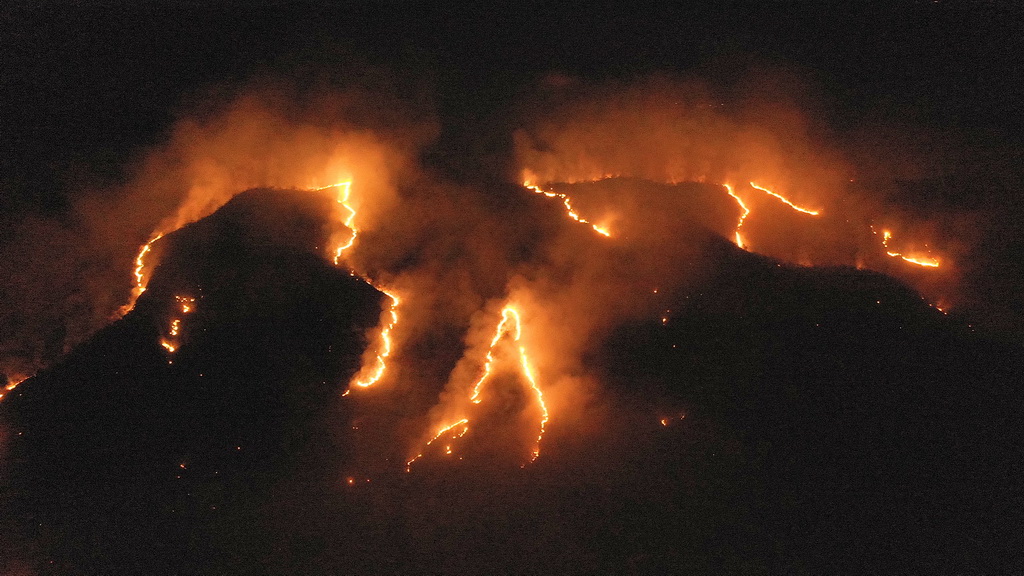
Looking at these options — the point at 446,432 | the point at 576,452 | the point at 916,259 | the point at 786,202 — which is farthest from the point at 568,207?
the point at 916,259

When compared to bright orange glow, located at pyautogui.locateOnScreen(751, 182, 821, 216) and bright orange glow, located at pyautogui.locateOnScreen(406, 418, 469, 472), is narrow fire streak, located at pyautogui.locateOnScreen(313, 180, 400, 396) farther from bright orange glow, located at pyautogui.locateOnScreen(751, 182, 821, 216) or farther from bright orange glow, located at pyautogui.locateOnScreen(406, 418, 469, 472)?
bright orange glow, located at pyautogui.locateOnScreen(751, 182, 821, 216)

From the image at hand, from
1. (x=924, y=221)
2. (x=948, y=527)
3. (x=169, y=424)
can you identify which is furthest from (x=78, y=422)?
(x=924, y=221)

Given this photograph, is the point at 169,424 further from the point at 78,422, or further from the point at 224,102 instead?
the point at 224,102

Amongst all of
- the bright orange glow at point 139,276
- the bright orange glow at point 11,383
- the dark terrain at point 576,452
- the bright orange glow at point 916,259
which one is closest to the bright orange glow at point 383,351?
the dark terrain at point 576,452

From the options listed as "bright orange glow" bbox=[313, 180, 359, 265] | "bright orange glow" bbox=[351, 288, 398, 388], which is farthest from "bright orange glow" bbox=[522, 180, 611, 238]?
"bright orange glow" bbox=[351, 288, 398, 388]

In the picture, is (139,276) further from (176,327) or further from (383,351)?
(383,351)

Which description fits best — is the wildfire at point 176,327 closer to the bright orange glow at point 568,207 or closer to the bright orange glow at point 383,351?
the bright orange glow at point 383,351
